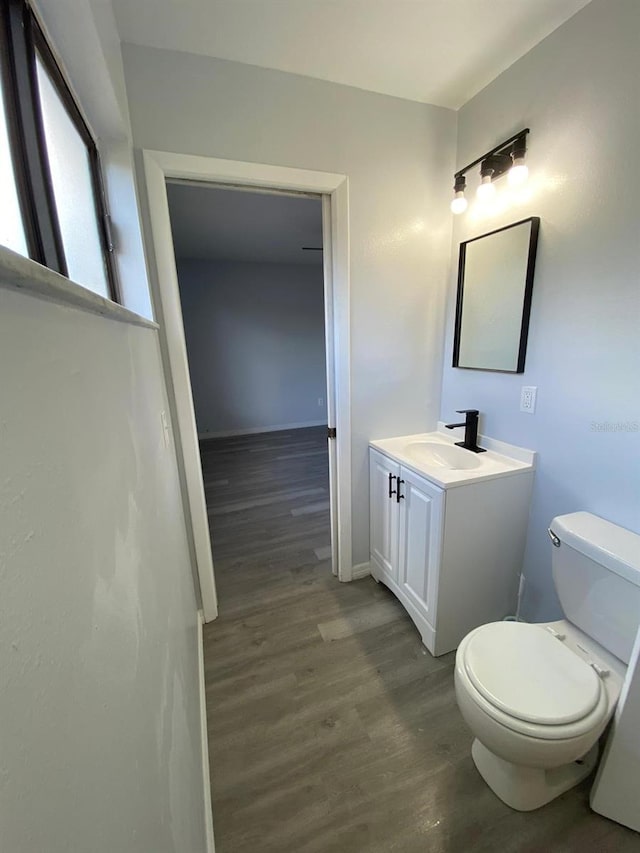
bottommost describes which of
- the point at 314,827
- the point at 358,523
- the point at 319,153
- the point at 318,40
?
the point at 314,827

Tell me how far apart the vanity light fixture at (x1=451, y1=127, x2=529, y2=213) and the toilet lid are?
5.89ft

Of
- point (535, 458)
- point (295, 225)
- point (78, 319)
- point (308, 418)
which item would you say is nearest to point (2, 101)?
point (78, 319)

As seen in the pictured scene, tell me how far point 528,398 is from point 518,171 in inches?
37.3

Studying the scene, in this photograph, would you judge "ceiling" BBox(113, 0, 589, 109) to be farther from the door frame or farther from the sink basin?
the sink basin

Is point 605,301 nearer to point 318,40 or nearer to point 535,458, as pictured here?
point 535,458

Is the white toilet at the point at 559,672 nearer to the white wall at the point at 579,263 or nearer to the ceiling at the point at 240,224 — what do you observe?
the white wall at the point at 579,263

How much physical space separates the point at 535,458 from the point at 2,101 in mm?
1954

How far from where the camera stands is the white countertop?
149 cm

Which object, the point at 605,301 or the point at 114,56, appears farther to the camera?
the point at 605,301

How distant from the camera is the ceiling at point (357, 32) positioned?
121 centimetres

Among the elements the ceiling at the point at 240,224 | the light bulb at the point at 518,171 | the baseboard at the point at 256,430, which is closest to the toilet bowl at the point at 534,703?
→ the light bulb at the point at 518,171

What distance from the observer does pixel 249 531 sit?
2666 millimetres

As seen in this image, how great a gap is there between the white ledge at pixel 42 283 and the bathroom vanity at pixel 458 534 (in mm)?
1340

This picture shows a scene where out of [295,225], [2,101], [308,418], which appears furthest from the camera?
[308,418]
